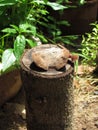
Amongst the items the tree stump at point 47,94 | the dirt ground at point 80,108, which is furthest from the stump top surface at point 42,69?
the dirt ground at point 80,108

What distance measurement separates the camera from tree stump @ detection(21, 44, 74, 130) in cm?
156

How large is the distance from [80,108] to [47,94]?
2.39 ft

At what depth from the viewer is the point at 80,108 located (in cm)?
227

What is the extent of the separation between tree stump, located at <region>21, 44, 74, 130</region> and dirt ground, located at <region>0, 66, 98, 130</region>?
1.14 ft

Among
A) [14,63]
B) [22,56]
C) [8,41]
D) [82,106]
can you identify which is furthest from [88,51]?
[22,56]

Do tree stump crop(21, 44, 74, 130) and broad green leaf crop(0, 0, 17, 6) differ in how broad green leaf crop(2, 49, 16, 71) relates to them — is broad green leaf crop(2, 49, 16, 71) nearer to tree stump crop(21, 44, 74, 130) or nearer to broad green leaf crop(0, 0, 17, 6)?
tree stump crop(21, 44, 74, 130)

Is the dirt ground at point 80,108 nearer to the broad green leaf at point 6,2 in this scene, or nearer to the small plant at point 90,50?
the small plant at point 90,50

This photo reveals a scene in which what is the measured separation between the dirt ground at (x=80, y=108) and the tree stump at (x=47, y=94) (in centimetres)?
35

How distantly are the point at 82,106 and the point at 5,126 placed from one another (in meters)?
0.54

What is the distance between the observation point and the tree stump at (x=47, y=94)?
156 cm

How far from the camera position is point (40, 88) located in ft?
5.18

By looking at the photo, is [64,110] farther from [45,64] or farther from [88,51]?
[88,51]

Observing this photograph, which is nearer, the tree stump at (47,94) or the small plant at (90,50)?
the tree stump at (47,94)

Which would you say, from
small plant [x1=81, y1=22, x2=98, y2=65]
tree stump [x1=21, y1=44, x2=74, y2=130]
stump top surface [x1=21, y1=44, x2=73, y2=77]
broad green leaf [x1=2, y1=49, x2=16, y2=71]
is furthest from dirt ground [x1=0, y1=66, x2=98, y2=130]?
stump top surface [x1=21, y1=44, x2=73, y2=77]
